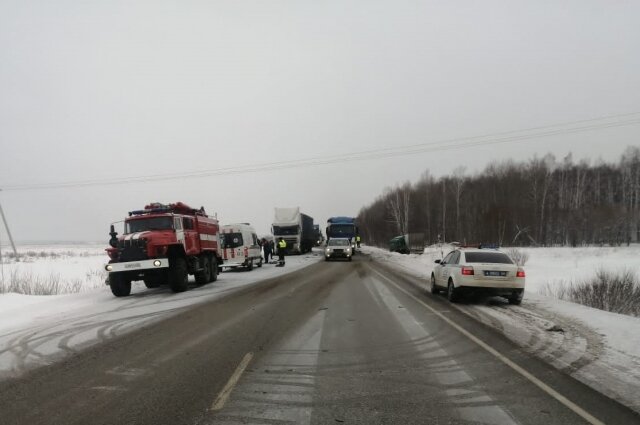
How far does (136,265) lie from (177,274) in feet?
4.93

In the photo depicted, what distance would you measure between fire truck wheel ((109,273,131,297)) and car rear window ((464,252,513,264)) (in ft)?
39.3

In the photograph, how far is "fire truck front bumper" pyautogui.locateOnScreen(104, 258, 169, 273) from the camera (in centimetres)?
1648

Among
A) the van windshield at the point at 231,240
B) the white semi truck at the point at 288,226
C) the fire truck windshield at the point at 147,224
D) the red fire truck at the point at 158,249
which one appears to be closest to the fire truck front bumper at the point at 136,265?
the red fire truck at the point at 158,249

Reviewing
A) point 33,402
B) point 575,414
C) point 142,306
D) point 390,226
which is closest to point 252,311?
point 142,306

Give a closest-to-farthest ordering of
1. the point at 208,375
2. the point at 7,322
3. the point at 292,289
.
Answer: the point at 208,375
the point at 7,322
the point at 292,289

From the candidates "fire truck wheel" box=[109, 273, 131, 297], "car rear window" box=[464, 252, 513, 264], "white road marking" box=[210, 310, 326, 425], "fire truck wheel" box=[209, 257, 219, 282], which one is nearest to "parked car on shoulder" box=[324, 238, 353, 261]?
"fire truck wheel" box=[209, 257, 219, 282]

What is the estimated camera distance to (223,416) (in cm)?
455

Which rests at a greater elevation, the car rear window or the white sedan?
the car rear window

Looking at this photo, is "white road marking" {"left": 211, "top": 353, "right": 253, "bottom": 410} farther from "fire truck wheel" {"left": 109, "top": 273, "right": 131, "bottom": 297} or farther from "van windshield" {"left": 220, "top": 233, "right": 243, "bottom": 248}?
"van windshield" {"left": 220, "top": 233, "right": 243, "bottom": 248}

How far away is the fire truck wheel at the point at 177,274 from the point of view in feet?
56.6

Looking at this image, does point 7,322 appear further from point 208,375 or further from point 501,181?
point 501,181

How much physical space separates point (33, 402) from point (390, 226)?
312 feet

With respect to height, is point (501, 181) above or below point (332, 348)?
above

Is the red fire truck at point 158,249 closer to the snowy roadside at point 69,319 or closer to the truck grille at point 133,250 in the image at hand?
the truck grille at point 133,250
